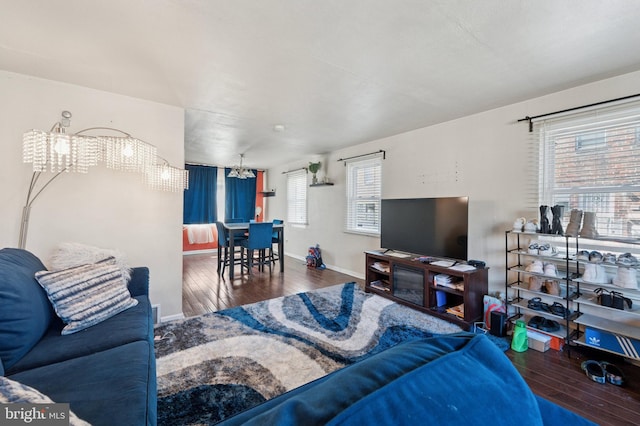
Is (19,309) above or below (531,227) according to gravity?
below

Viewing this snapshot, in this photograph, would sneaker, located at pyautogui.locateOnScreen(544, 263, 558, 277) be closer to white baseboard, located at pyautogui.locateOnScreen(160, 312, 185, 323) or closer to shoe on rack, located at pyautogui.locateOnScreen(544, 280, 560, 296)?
shoe on rack, located at pyautogui.locateOnScreen(544, 280, 560, 296)

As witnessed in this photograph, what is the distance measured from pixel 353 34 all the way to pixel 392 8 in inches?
11.7

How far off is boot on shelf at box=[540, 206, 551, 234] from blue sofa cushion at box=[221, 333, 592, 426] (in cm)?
244

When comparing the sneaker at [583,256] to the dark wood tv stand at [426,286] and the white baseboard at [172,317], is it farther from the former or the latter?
the white baseboard at [172,317]

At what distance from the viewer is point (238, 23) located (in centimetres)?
166

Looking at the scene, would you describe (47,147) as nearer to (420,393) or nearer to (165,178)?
(165,178)

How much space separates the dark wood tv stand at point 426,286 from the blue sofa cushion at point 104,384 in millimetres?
2707

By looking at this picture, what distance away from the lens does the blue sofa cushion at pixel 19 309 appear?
4.24 ft


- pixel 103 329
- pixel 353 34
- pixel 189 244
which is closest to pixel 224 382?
pixel 103 329

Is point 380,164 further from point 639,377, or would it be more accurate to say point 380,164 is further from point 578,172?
point 639,377

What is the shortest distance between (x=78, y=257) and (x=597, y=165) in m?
4.47

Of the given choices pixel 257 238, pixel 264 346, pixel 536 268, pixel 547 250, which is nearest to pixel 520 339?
pixel 536 268

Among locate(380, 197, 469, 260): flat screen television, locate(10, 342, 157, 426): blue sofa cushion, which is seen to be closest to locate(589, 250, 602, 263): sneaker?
locate(380, 197, 469, 260): flat screen television

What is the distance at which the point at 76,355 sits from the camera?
1.42 m
